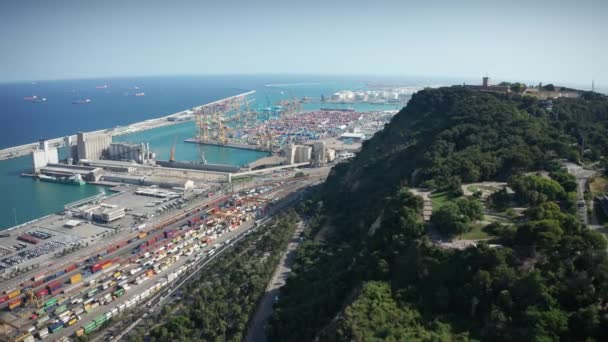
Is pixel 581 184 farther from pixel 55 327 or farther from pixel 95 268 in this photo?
pixel 95 268

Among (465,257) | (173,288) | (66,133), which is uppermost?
(465,257)

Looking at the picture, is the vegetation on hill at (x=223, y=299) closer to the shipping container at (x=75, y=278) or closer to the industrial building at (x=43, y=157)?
the shipping container at (x=75, y=278)

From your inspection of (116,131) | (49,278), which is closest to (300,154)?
(49,278)

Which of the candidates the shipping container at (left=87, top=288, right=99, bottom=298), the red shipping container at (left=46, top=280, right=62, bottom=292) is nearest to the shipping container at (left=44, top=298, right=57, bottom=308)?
the red shipping container at (left=46, top=280, right=62, bottom=292)

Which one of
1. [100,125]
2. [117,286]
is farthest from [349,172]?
[100,125]

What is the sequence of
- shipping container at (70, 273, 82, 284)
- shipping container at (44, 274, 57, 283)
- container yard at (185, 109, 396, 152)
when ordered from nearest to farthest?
shipping container at (70, 273, 82, 284) < shipping container at (44, 274, 57, 283) < container yard at (185, 109, 396, 152)

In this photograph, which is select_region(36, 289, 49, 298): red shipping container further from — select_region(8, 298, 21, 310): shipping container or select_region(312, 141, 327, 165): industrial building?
select_region(312, 141, 327, 165): industrial building
